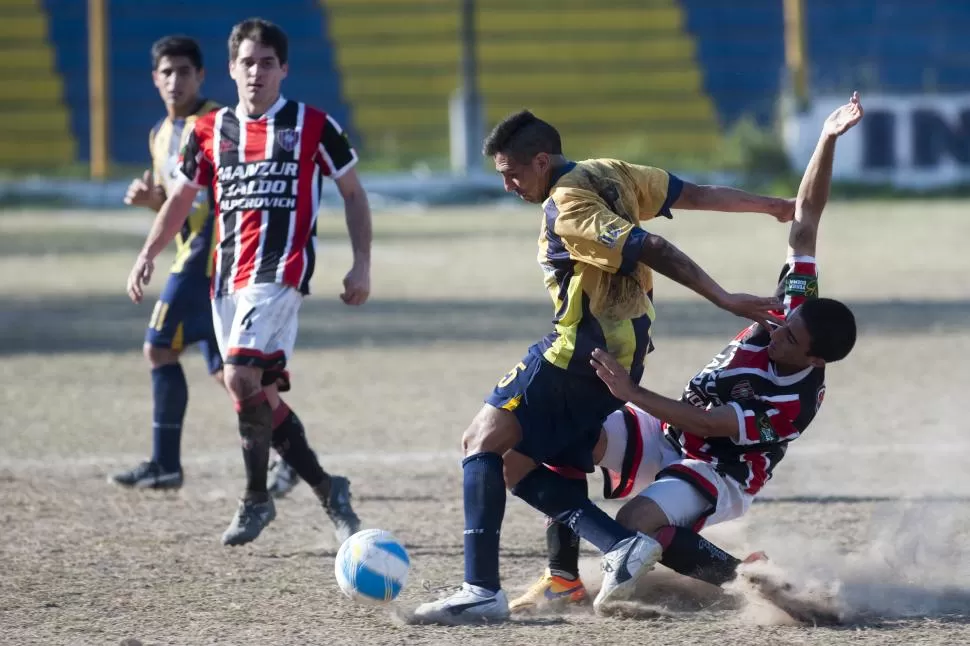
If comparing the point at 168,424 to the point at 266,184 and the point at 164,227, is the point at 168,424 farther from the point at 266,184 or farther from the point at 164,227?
the point at 266,184

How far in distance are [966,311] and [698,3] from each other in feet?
71.3

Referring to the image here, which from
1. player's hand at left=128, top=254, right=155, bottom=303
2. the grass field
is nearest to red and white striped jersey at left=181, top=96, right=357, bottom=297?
player's hand at left=128, top=254, right=155, bottom=303

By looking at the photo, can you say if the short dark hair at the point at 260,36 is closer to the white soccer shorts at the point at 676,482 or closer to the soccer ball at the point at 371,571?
the white soccer shorts at the point at 676,482

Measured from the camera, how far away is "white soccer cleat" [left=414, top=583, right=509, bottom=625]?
470cm

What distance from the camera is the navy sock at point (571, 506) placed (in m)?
4.80

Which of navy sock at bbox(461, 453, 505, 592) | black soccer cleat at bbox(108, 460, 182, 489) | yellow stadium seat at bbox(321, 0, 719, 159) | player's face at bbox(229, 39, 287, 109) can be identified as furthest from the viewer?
yellow stadium seat at bbox(321, 0, 719, 159)

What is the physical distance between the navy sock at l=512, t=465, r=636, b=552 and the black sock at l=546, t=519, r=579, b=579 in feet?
0.30

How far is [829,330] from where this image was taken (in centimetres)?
482

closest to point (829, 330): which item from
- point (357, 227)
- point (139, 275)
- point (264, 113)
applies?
point (357, 227)

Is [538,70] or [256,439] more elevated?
[538,70]

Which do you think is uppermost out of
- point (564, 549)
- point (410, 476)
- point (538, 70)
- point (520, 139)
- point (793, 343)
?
point (538, 70)

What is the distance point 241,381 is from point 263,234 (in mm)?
574

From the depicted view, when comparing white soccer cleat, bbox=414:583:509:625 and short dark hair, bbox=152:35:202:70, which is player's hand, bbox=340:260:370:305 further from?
short dark hair, bbox=152:35:202:70

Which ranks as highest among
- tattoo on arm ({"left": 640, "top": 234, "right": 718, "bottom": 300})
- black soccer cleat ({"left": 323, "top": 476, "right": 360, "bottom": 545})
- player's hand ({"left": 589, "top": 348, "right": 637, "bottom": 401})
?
tattoo on arm ({"left": 640, "top": 234, "right": 718, "bottom": 300})
